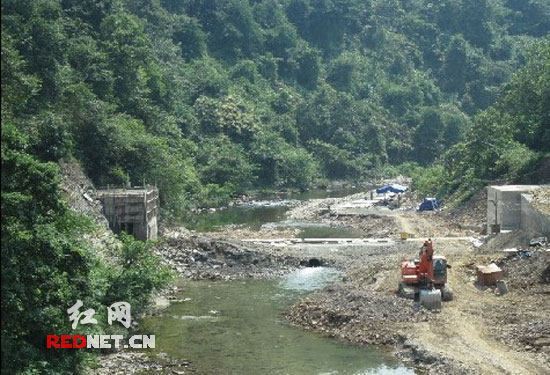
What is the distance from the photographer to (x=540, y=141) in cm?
6241

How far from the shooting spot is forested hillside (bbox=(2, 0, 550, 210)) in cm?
5153

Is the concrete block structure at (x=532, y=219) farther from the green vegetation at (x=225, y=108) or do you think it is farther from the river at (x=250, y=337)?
the green vegetation at (x=225, y=108)

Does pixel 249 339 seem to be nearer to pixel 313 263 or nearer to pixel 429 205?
pixel 313 263

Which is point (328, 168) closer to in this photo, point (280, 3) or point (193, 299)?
point (280, 3)

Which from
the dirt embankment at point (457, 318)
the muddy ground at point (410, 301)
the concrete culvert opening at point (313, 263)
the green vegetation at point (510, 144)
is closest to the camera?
the dirt embankment at point (457, 318)

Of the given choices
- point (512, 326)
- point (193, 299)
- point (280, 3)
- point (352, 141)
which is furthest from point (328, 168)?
point (512, 326)

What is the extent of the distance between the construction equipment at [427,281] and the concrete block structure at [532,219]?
30.3 feet

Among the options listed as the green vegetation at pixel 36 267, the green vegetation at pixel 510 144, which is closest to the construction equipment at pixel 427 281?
the green vegetation at pixel 36 267

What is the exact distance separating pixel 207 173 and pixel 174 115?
674 centimetres

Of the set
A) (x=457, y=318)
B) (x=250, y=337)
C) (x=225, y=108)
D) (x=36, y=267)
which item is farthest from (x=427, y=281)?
(x=225, y=108)

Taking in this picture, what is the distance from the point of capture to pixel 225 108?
92.5 meters

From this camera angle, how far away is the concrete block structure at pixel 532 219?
41.2 m

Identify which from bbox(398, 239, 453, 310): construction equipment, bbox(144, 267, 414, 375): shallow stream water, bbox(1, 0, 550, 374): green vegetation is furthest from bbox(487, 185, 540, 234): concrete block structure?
bbox(398, 239, 453, 310): construction equipment

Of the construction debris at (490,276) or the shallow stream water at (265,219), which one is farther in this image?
the shallow stream water at (265,219)
